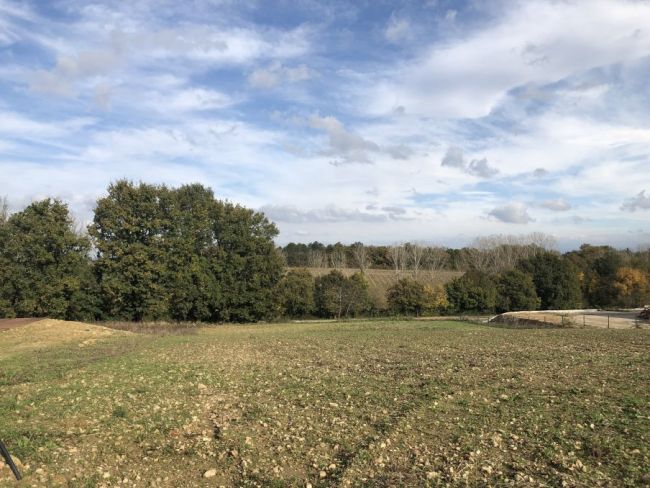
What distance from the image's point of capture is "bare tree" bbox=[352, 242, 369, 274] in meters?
113

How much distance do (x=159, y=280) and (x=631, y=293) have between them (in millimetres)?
73517

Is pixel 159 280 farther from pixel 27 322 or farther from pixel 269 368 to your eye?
pixel 269 368

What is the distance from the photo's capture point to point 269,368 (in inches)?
708

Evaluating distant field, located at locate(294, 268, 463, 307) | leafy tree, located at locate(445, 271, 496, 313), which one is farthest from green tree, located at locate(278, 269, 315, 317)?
leafy tree, located at locate(445, 271, 496, 313)

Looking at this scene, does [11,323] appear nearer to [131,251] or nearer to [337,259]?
[131,251]

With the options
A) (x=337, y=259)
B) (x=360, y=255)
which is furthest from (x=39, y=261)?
(x=360, y=255)

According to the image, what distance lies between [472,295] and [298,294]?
27.3 metres

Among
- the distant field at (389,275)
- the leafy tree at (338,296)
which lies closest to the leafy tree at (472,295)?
the distant field at (389,275)

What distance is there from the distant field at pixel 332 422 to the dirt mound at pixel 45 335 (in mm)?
8636

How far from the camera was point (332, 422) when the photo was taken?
1045cm

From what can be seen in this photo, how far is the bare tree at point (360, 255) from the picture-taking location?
113 metres

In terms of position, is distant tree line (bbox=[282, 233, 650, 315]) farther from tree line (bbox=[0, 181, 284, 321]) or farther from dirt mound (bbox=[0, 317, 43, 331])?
dirt mound (bbox=[0, 317, 43, 331])

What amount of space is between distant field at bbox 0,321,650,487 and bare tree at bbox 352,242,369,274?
306 ft

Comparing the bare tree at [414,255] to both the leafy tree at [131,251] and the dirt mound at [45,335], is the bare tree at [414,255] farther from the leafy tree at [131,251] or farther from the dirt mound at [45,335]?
the dirt mound at [45,335]
